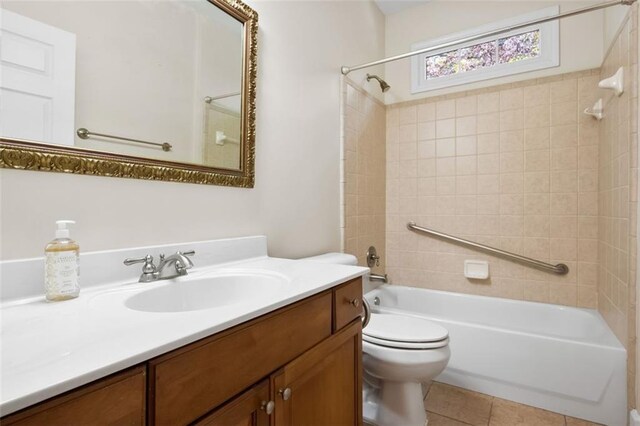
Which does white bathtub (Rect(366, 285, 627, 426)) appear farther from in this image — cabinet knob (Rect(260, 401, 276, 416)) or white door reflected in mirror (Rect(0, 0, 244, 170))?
white door reflected in mirror (Rect(0, 0, 244, 170))

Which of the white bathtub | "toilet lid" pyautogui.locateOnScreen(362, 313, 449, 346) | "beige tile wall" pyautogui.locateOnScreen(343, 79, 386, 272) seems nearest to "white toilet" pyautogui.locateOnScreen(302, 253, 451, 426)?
"toilet lid" pyautogui.locateOnScreen(362, 313, 449, 346)

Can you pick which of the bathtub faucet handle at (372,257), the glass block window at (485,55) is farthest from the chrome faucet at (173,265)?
the glass block window at (485,55)

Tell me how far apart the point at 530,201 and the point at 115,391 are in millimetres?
2440

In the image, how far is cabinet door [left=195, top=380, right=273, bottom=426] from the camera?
0.59m

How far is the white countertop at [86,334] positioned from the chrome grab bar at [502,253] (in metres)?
1.82

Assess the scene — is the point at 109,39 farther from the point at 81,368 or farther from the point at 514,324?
the point at 514,324

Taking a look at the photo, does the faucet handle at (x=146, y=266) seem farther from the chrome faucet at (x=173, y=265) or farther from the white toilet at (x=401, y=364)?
the white toilet at (x=401, y=364)

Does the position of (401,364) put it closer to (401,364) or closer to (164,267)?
(401,364)

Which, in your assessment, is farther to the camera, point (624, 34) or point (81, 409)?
point (624, 34)

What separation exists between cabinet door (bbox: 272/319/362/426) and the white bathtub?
98 cm

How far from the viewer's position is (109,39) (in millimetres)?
923

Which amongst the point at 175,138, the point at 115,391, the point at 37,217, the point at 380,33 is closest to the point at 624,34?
the point at 380,33

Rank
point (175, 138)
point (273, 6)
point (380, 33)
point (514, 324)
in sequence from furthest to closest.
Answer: point (380, 33) → point (514, 324) → point (273, 6) → point (175, 138)

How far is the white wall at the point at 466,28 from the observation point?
2.04m
